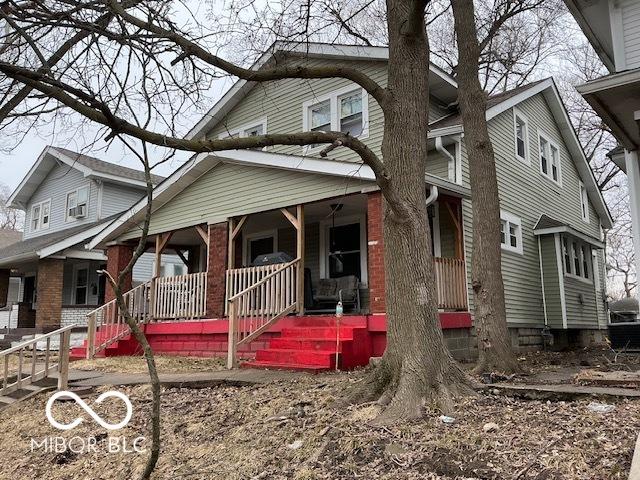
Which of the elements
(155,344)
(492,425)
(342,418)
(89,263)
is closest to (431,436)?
(492,425)

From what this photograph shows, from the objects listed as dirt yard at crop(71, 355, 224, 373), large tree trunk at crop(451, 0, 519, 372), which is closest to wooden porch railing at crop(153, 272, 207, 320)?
dirt yard at crop(71, 355, 224, 373)

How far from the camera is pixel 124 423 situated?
5.73m

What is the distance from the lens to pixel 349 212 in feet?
41.2

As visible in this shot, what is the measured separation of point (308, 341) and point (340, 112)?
6.21 m

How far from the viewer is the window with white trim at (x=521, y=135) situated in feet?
47.6

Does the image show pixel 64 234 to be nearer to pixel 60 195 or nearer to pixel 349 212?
pixel 60 195

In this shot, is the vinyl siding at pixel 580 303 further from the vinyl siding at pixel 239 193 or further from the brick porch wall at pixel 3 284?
the brick porch wall at pixel 3 284

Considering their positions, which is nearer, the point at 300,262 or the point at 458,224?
the point at 300,262

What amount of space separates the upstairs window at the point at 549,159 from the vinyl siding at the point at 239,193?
8454mm

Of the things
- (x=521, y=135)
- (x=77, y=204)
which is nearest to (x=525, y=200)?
(x=521, y=135)

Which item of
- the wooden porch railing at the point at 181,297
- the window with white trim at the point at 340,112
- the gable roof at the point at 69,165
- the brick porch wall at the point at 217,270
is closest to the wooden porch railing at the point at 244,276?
the brick porch wall at the point at 217,270

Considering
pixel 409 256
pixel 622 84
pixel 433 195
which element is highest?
pixel 622 84

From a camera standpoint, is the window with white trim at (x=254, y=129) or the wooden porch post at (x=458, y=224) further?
the window with white trim at (x=254, y=129)

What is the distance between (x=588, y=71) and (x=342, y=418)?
26471mm
